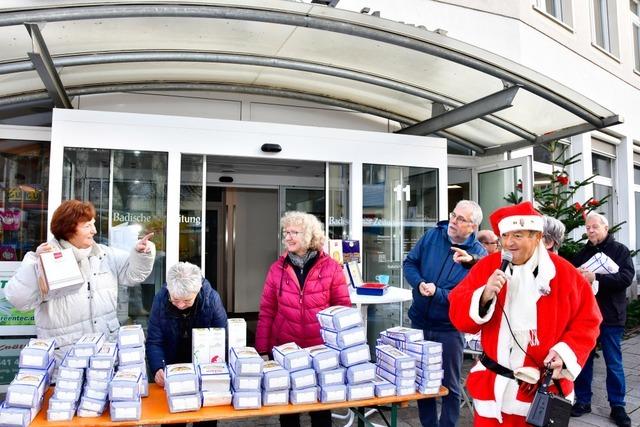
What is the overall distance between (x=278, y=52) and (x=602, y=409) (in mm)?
4406

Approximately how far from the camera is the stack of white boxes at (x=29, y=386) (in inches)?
82.3

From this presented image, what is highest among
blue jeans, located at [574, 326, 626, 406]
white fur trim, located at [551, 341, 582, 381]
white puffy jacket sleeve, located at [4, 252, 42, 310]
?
white puffy jacket sleeve, located at [4, 252, 42, 310]

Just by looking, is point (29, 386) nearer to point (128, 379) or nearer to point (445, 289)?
point (128, 379)

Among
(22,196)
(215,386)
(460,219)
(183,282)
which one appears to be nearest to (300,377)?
(215,386)

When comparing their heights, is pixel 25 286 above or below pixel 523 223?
below

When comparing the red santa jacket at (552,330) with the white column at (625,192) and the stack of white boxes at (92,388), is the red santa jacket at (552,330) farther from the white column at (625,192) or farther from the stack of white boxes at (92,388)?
the white column at (625,192)

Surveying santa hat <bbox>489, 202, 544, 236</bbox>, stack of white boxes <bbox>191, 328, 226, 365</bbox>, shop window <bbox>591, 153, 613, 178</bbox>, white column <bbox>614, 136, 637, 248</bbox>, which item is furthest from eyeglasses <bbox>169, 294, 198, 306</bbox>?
white column <bbox>614, 136, 637, 248</bbox>

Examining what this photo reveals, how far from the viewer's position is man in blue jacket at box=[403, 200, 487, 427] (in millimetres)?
3119

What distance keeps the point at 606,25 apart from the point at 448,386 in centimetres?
1005

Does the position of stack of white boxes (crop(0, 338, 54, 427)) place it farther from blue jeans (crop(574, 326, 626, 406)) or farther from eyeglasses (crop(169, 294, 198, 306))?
blue jeans (crop(574, 326, 626, 406))

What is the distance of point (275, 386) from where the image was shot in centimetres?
239

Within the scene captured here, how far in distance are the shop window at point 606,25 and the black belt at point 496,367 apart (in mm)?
9865

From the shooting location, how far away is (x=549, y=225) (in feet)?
11.8

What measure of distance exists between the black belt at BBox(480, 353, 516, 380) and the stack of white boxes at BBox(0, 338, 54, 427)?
2.08 metres
